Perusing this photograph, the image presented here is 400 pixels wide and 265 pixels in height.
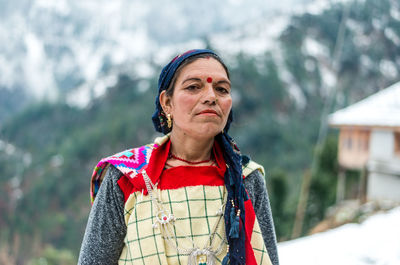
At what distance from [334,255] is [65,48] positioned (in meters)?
81.8

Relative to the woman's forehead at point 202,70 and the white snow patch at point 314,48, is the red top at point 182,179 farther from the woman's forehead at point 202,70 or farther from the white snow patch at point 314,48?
the white snow patch at point 314,48

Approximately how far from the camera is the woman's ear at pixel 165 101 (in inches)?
48.8

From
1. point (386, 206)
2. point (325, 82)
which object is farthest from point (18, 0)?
point (386, 206)

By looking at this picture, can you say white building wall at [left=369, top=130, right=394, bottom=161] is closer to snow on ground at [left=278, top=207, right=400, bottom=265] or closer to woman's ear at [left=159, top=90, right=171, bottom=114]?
snow on ground at [left=278, top=207, right=400, bottom=265]

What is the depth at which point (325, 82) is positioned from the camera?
3947 cm

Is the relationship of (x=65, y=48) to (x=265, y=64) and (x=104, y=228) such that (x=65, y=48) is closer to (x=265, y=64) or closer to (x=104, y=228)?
(x=265, y=64)

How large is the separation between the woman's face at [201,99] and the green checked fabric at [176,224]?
195 mm

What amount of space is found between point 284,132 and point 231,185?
118 feet

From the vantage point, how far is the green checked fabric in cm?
110

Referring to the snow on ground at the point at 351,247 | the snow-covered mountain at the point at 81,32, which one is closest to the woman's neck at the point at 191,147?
the snow on ground at the point at 351,247

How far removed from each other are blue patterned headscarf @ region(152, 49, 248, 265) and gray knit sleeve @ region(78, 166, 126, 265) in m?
0.30

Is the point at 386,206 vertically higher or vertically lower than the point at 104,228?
lower

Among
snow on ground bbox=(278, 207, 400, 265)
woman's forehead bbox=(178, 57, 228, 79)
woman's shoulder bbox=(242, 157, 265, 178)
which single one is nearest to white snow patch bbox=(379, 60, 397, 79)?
snow on ground bbox=(278, 207, 400, 265)

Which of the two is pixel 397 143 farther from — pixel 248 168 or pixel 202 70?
pixel 202 70
